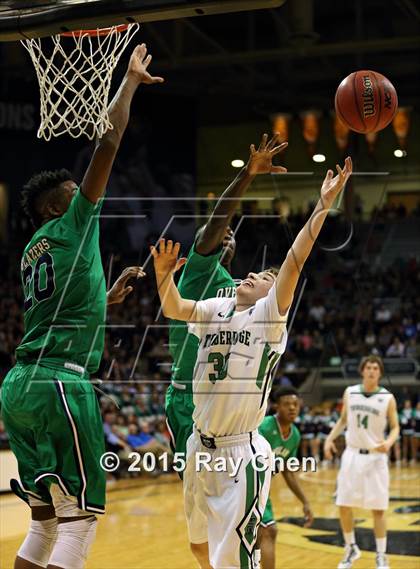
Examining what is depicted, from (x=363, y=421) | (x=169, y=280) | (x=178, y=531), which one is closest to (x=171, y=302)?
(x=169, y=280)

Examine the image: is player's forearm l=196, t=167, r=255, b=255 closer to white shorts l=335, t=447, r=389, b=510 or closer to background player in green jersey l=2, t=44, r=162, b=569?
background player in green jersey l=2, t=44, r=162, b=569

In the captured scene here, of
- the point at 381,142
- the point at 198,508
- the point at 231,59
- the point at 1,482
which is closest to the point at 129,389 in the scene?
the point at 1,482

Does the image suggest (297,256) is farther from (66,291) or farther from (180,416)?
(180,416)

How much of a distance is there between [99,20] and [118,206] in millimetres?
16809

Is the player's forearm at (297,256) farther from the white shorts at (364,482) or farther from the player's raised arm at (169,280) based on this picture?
the white shorts at (364,482)

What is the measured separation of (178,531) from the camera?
9.38 m

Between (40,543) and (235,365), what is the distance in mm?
1223

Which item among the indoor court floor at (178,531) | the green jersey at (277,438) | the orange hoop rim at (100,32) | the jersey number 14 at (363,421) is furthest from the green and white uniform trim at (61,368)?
the jersey number 14 at (363,421)

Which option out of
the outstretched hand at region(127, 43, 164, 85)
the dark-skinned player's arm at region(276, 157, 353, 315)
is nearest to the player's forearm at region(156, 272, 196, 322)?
the dark-skinned player's arm at region(276, 157, 353, 315)

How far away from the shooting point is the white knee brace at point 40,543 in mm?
4043

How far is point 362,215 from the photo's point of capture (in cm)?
2397

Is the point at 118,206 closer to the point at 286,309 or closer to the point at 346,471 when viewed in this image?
the point at 346,471

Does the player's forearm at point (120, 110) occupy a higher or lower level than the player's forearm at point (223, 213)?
higher

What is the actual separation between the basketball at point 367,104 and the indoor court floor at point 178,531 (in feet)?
12.7
